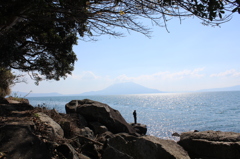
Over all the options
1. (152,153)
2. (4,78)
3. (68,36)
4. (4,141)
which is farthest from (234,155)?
(4,78)

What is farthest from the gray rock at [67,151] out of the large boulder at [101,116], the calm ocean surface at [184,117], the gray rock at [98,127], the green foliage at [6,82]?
the green foliage at [6,82]

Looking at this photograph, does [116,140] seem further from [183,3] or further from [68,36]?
[68,36]

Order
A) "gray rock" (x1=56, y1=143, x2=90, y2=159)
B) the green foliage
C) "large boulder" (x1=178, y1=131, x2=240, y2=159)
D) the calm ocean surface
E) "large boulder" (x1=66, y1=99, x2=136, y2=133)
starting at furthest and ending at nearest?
the calm ocean surface < the green foliage < "large boulder" (x1=66, y1=99, x2=136, y2=133) < "large boulder" (x1=178, y1=131, x2=240, y2=159) < "gray rock" (x1=56, y1=143, x2=90, y2=159)

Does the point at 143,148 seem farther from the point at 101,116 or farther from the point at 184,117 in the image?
the point at 184,117

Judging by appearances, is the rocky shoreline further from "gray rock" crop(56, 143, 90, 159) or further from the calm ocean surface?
the calm ocean surface

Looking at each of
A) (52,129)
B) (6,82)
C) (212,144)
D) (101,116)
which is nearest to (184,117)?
(101,116)

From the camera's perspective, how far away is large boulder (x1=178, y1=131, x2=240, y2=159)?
664cm

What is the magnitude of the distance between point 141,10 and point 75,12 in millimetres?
2159

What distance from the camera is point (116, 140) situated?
18.8ft

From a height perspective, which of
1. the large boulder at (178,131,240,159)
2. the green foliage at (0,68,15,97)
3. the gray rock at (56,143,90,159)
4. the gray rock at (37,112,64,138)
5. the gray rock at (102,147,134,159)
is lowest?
the large boulder at (178,131,240,159)

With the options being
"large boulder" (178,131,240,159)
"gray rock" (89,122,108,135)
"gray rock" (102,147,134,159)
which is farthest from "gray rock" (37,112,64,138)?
"large boulder" (178,131,240,159)

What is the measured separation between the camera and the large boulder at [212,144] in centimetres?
664

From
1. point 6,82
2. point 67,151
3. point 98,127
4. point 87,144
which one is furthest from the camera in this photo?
point 6,82

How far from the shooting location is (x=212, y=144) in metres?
6.94
